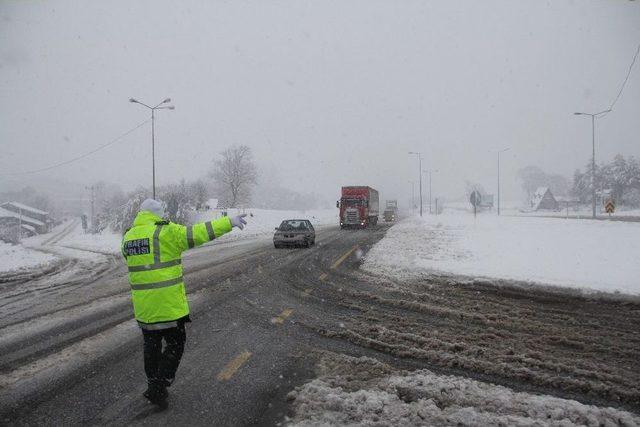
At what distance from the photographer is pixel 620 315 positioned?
7.00 meters

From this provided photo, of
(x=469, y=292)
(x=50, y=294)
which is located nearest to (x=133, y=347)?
(x=50, y=294)

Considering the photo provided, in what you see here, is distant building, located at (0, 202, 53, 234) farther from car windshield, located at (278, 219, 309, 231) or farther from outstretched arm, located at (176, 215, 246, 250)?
outstretched arm, located at (176, 215, 246, 250)

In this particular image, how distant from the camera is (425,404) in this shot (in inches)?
150

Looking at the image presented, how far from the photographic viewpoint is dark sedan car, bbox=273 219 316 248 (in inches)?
746

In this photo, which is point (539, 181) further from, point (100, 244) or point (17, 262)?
point (17, 262)

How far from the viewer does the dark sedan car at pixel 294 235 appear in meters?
19.0

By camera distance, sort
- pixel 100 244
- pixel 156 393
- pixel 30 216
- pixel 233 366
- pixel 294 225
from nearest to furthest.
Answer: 1. pixel 156 393
2. pixel 233 366
3. pixel 294 225
4. pixel 100 244
5. pixel 30 216

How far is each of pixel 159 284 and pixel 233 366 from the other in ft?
5.11

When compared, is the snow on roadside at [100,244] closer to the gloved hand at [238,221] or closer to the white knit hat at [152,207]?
the white knit hat at [152,207]

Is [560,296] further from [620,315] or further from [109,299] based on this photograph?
[109,299]

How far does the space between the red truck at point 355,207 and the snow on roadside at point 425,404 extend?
31512mm

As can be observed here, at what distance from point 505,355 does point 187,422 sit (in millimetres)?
3871

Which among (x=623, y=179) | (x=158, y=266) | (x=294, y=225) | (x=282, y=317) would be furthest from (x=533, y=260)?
(x=623, y=179)

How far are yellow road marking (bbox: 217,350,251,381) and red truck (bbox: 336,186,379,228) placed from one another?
3065 cm
